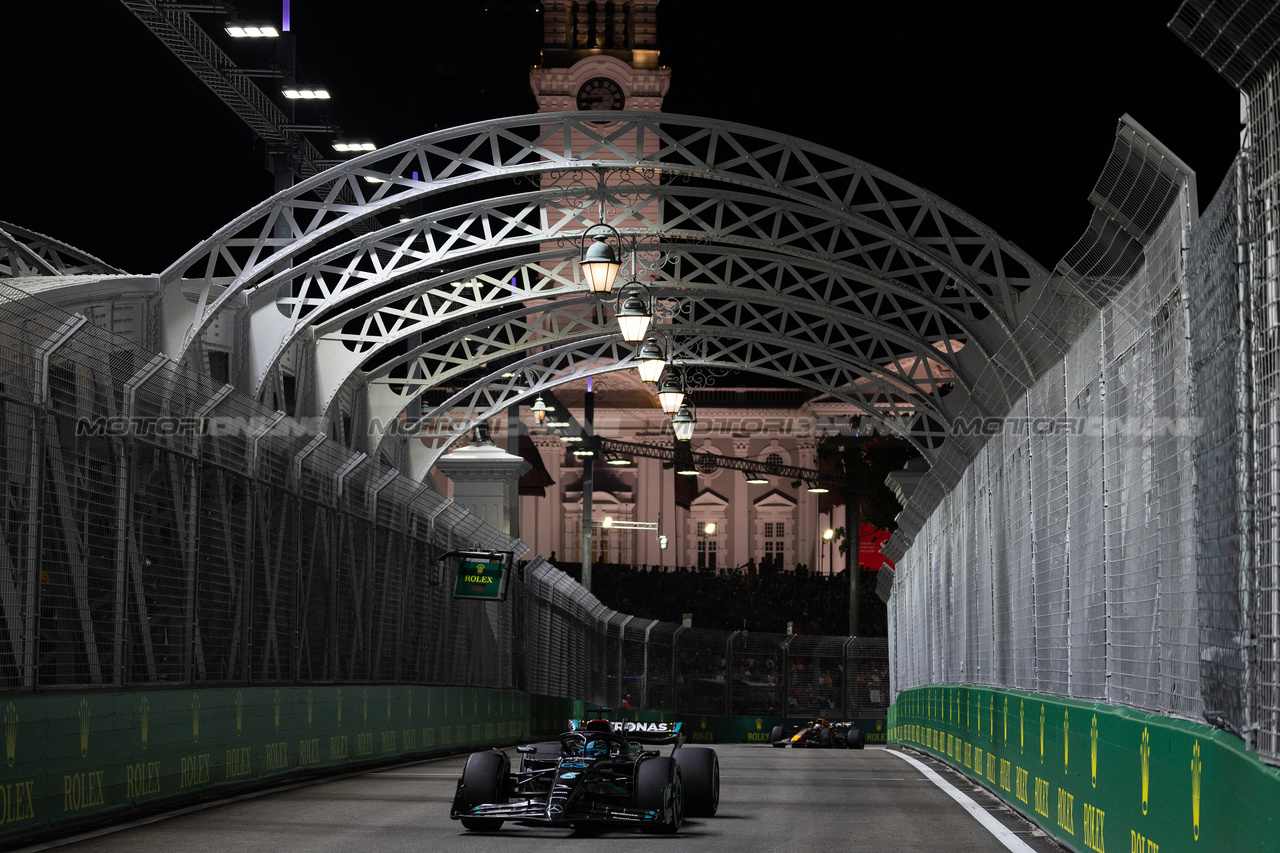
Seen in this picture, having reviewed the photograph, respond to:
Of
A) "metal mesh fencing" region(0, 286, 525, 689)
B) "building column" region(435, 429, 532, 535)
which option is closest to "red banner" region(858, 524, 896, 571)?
"building column" region(435, 429, 532, 535)

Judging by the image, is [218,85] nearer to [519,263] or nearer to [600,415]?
[519,263]

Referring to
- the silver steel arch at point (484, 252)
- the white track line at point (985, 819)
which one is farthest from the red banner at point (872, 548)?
the white track line at point (985, 819)

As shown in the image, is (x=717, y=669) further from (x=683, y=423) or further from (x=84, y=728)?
(x=84, y=728)

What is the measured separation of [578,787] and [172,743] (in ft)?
11.0

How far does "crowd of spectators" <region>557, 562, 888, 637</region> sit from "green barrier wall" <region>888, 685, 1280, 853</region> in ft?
173

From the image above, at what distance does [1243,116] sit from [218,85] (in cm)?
2747

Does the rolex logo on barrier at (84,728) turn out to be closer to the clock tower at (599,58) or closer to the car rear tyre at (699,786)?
the car rear tyre at (699,786)

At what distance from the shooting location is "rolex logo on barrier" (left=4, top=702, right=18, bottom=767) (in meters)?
8.80

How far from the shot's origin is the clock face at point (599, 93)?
9906cm

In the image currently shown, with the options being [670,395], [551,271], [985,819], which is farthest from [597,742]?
[551,271]

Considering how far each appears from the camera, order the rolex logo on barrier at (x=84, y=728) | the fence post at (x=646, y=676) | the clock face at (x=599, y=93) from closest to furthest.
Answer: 1. the rolex logo on barrier at (x=84, y=728)
2. the fence post at (x=646, y=676)
3. the clock face at (x=599, y=93)

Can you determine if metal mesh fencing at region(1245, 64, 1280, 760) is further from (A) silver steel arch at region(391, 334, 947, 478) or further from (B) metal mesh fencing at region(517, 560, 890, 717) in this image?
(A) silver steel arch at region(391, 334, 947, 478)

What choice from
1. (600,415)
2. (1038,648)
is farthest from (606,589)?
(1038,648)

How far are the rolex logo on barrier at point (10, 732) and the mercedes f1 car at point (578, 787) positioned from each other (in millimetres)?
2543
